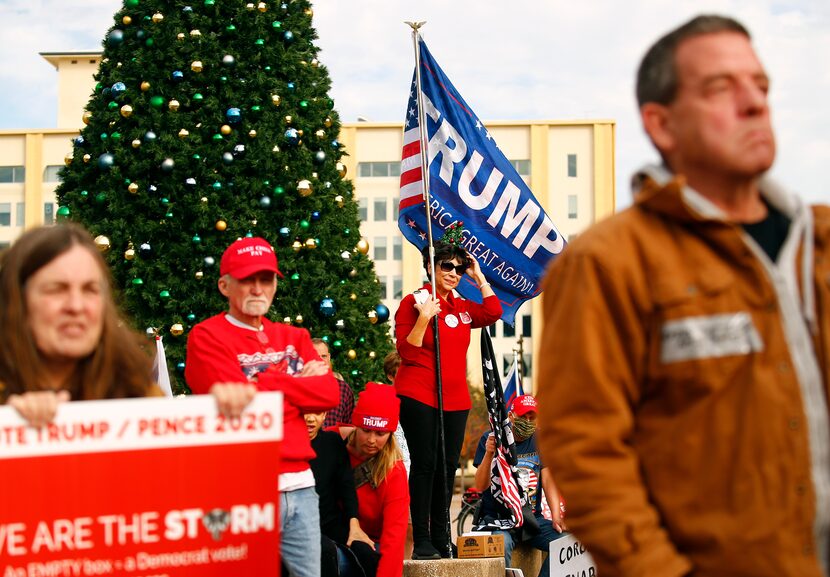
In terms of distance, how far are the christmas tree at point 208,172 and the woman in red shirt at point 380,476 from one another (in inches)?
117

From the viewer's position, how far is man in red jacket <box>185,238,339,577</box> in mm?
5543

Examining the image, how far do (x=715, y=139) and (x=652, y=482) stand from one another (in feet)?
2.46

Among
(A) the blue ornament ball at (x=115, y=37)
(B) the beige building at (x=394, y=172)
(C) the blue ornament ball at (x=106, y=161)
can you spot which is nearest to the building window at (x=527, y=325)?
(B) the beige building at (x=394, y=172)

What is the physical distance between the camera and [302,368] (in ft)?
18.4

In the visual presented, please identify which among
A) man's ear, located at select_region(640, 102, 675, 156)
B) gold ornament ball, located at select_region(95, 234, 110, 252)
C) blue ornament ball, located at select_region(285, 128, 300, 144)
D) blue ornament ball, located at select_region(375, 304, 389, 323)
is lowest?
blue ornament ball, located at select_region(375, 304, 389, 323)

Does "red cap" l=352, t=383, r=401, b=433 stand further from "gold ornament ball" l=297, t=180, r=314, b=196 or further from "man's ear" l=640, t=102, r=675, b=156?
"man's ear" l=640, t=102, r=675, b=156

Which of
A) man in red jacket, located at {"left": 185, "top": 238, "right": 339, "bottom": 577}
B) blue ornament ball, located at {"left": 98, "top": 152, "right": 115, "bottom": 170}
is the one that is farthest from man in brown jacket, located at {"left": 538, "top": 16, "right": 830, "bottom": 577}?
blue ornament ball, located at {"left": 98, "top": 152, "right": 115, "bottom": 170}

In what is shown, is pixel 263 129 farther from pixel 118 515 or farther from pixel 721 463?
pixel 721 463

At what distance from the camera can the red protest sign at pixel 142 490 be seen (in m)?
3.23

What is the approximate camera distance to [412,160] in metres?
9.94

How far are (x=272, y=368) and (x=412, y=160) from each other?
15.1 feet

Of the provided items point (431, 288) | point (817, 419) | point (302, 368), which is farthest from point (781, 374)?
point (431, 288)

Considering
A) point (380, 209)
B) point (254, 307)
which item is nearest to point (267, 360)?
point (254, 307)

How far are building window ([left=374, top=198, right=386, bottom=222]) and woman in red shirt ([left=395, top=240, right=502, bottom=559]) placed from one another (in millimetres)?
69941
